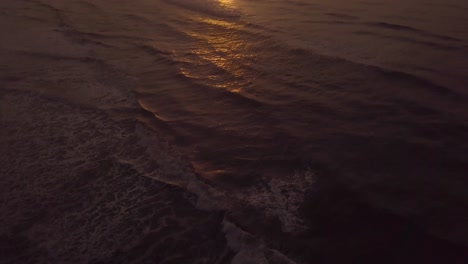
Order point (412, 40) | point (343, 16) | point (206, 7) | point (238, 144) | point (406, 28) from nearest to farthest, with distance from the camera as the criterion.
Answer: point (238, 144) < point (412, 40) < point (406, 28) < point (343, 16) < point (206, 7)

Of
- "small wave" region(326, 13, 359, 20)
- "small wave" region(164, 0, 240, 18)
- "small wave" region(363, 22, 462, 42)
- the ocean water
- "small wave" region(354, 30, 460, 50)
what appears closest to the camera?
the ocean water

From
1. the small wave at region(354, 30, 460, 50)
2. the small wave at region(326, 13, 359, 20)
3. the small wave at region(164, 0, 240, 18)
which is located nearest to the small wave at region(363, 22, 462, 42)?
the small wave at region(354, 30, 460, 50)

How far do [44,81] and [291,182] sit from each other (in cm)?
424

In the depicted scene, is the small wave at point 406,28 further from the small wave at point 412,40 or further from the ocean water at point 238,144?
the small wave at point 412,40

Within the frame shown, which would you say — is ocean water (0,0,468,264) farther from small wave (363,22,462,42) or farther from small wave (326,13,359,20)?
small wave (326,13,359,20)

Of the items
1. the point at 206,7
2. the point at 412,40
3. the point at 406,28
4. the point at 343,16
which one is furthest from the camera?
the point at 206,7

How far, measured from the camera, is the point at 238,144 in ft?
13.5

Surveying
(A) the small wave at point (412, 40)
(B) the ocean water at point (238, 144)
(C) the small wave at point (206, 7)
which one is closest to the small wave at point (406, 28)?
(B) the ocean water at point (238, 144)

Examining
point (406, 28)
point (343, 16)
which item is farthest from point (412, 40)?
point (343, 16)

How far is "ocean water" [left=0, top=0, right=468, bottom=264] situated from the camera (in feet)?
9.37

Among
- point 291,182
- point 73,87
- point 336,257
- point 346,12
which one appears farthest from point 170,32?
point 336,257

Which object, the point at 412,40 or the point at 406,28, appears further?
the point at 406,28

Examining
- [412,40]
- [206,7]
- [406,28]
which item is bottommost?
[206,7]

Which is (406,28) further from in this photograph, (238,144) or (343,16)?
(238,144)
